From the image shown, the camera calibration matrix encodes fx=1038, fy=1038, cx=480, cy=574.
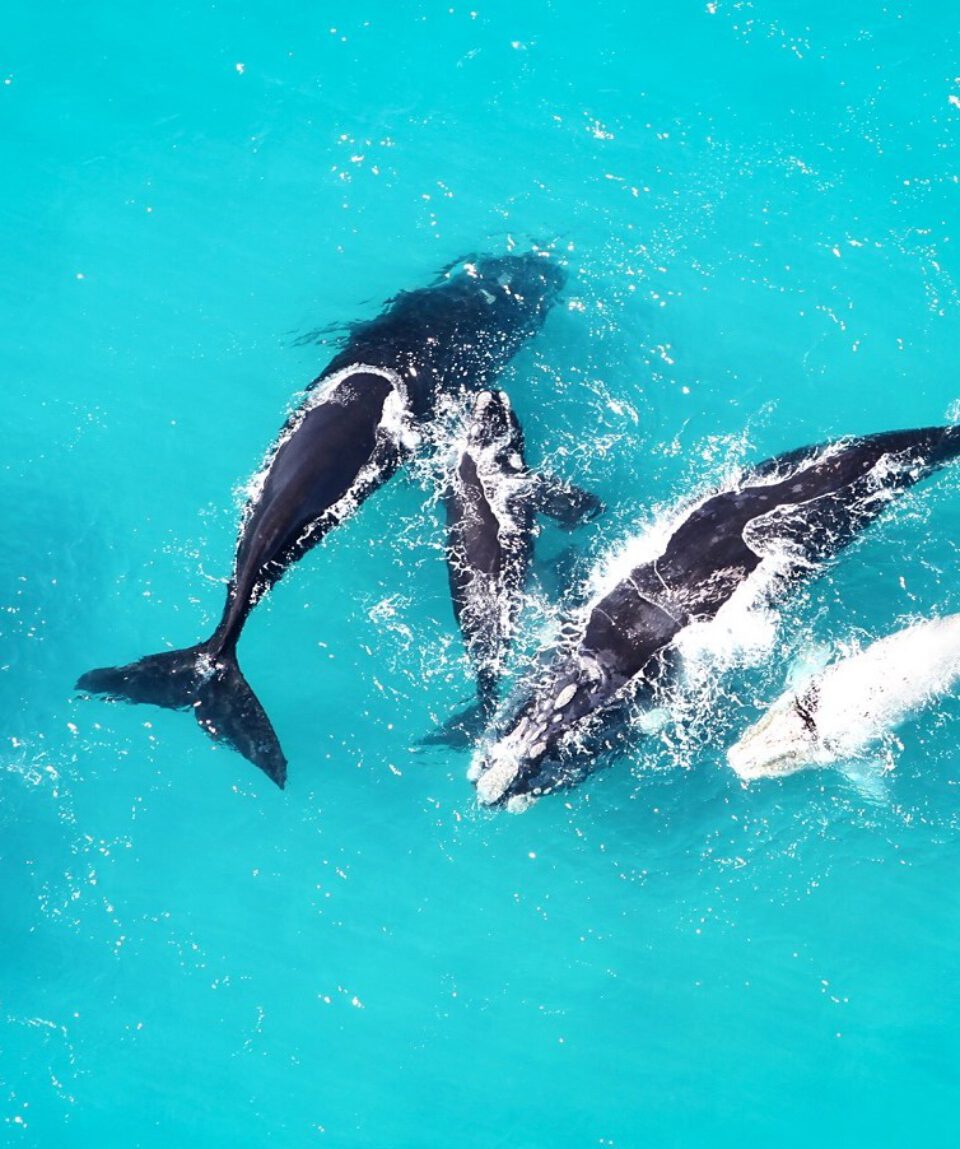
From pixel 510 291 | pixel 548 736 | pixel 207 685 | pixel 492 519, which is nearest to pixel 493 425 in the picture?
pixel 492 519

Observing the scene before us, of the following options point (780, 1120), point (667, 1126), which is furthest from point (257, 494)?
point (780, 1120)

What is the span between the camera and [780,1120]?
1283 cm

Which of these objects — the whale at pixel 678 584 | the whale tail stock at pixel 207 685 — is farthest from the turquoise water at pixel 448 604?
the whale tail stock at pixel 207 685

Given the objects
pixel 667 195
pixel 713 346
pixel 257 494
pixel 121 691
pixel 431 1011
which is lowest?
pixel 431 1011

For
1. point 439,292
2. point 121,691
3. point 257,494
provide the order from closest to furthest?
point 121,691
point 257,494
point 439,292

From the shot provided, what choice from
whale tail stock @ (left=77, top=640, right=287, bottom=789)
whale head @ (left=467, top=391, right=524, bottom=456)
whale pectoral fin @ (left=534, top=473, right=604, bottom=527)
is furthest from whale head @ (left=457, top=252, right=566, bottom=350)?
whale tail stock @ (left=77, top=640, right=287, bottom=789)

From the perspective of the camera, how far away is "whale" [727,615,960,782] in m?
12.0

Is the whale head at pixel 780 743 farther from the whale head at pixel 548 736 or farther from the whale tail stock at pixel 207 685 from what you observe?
the whale tail stock at pixel 207 685

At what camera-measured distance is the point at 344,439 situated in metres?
12.1

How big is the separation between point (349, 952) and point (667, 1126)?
4.45 meters

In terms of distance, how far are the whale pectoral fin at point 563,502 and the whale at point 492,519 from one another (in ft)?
0.04

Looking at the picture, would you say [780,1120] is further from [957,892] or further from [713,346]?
[713,346]

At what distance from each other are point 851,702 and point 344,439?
663 centimetres

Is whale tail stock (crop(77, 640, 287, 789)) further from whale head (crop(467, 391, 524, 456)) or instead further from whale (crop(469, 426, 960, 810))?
whale head (crop(467, 391, 524, 456))
